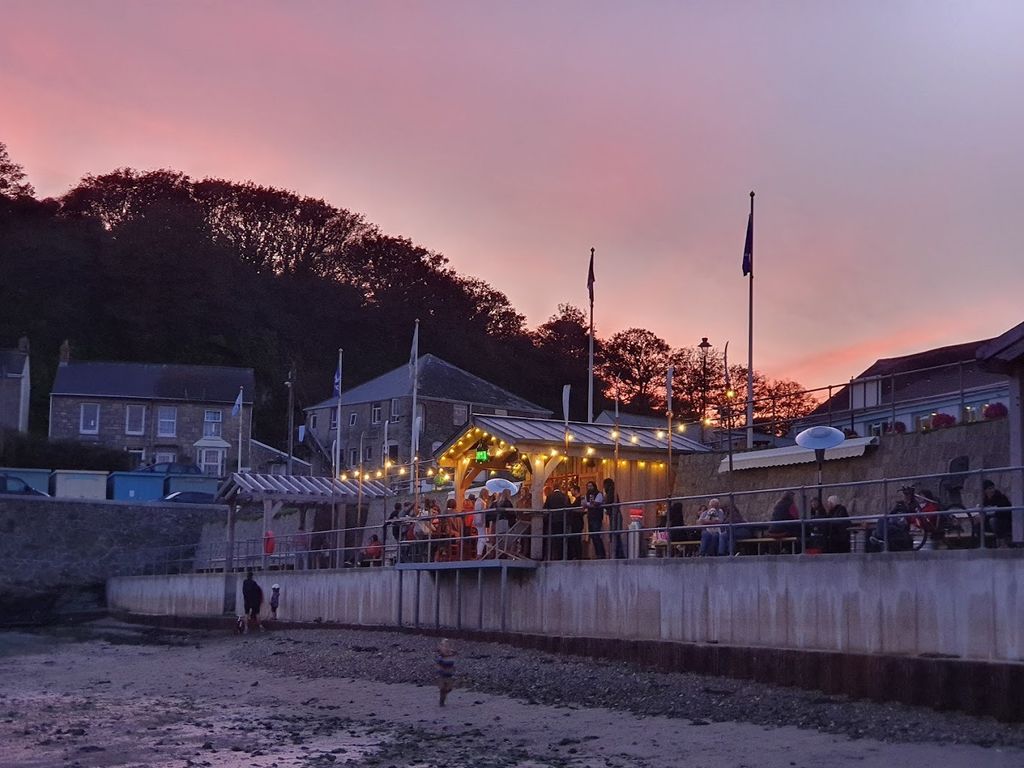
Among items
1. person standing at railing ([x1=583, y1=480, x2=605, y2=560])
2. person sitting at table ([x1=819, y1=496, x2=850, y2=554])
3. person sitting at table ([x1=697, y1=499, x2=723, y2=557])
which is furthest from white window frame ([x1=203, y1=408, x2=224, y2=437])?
person sitting at table ([x1=819, y1=496, x2=850, y2=554])

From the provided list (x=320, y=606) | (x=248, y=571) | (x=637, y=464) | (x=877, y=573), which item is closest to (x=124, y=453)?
(x=248, y=571)

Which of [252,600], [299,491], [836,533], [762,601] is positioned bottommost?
[252,600]

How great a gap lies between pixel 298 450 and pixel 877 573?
2833 inches

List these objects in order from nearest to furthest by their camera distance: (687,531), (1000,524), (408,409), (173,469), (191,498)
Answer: (1000,524)
(687,531)
(191,498)
(173,469)
(408,409)

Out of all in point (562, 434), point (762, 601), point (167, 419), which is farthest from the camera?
point (167, 419)

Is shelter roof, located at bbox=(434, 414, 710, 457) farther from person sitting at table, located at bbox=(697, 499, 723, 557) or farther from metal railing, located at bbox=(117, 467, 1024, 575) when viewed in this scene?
person sitting at table, located at bbox=(697, 499, 723, 557)

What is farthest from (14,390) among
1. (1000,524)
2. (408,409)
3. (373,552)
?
(1000,524)

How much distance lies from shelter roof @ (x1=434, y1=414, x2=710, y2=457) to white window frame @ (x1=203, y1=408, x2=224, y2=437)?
52.5 m

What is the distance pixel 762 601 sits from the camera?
18.8m

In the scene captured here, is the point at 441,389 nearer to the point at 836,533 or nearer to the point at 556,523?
the point at 556,523

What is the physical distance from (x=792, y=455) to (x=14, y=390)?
6116 centimetres

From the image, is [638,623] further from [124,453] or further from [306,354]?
[306,354]

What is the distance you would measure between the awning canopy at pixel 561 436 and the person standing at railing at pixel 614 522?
220 cm

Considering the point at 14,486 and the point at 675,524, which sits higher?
the point at 14,486
